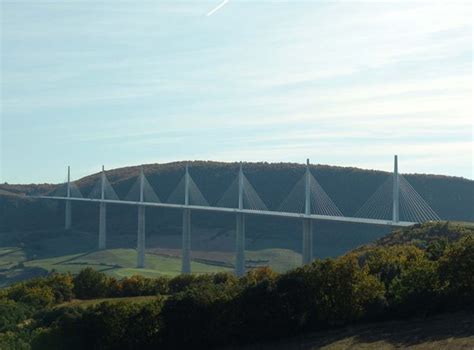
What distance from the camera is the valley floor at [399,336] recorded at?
2131cm

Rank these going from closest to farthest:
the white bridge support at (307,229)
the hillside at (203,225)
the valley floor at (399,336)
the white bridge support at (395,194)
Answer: the valley floor at (399,336) → the white bridge support at (395,194) → the white bridge support at (307,229) → the hillside at (203,225)

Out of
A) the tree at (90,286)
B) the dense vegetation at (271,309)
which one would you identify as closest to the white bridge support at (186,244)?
the tree at (90,286)

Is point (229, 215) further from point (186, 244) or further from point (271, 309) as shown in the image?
point (271, 309)

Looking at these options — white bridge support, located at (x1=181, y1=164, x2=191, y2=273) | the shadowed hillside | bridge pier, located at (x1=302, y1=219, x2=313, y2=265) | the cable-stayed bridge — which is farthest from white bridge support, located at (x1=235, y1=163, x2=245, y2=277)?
the shadowed hillside

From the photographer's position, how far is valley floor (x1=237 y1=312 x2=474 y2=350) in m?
21.3

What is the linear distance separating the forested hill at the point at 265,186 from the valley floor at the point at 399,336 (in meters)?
52.0

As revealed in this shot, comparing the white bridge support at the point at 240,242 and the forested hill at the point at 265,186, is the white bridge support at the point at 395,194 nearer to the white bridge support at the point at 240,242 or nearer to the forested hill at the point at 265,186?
the white bridge support at the point at 240,242

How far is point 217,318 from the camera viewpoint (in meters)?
26.5

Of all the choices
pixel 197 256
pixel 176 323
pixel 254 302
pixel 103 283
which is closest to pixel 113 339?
pixel 176 323

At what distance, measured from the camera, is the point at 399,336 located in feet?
75.4

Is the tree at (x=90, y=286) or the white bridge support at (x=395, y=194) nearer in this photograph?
the tree at (x=90, y=286)

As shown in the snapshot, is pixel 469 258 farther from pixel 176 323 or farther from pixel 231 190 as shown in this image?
pixel 231 190

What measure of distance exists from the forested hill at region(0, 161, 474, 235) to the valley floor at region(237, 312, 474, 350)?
5195cm

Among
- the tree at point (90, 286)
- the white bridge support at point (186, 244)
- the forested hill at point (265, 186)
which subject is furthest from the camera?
the forested hill at point (265, 186)
